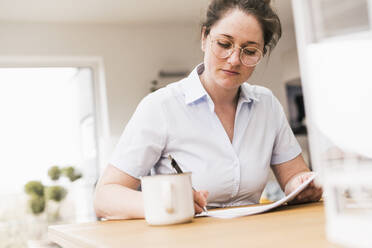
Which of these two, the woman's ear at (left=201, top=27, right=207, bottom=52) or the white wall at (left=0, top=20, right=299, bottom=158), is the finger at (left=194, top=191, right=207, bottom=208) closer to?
the woman's ear at (left=201, top=27, right=207, bottom=52)

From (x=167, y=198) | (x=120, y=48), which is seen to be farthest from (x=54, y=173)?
(x=167, y=198)

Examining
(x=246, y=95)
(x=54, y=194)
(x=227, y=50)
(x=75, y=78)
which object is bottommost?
(x=54, y=194)

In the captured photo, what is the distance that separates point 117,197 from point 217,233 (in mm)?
412

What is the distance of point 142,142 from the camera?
1.22 meters

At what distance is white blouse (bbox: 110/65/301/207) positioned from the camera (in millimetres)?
1231

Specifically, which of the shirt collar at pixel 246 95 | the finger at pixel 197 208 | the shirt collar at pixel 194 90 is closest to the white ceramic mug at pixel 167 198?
the finger at pixel 197 208

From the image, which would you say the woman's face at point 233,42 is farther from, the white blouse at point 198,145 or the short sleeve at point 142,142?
the short sleeve at point 142,142

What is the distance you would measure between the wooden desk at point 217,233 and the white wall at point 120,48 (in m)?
3.68

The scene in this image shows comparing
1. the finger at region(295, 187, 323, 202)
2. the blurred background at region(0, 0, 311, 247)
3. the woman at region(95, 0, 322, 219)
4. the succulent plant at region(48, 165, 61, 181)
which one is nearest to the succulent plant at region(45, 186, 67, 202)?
the blurred background at region(0, 0, 311, 247)

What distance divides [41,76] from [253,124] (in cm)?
356

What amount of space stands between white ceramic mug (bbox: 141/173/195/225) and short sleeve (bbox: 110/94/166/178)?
0.34 metres

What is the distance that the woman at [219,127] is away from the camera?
4.06 ft

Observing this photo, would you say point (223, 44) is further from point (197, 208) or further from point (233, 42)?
point (197, 208)

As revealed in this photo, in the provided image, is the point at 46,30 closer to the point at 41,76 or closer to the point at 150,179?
the point at 41,76
